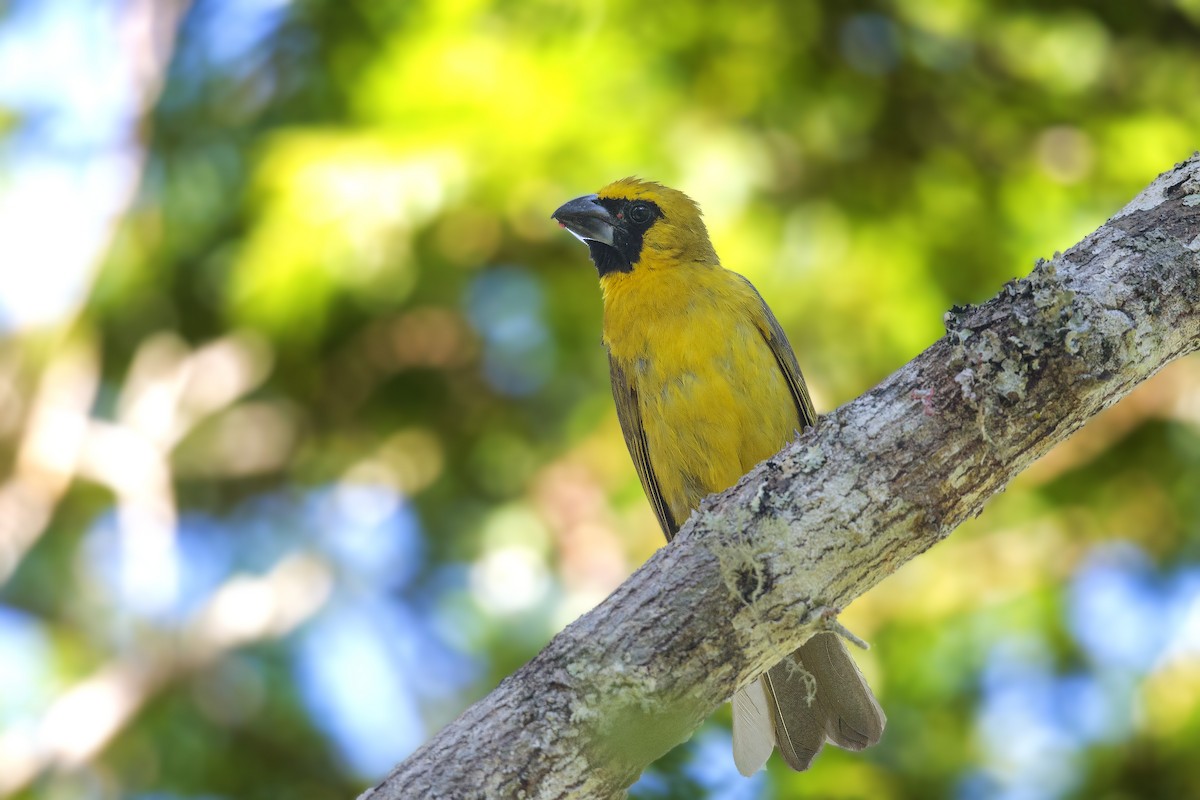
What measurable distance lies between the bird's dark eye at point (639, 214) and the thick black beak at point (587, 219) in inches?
3.6

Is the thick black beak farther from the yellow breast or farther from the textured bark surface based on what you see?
the textured bark surface

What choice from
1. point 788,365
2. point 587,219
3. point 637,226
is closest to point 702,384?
point 788,365

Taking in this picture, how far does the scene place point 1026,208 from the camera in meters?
5.66

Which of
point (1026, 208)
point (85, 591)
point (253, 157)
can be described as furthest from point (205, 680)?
point (1026, 208)

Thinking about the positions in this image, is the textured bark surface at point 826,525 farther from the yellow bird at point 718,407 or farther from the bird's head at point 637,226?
the bird's head at point 637,226

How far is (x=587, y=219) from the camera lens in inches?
199

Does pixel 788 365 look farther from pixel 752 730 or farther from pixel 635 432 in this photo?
pixel 752 730

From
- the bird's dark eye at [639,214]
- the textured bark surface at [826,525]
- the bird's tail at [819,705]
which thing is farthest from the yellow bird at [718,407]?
the textured bark surface at [826,525]

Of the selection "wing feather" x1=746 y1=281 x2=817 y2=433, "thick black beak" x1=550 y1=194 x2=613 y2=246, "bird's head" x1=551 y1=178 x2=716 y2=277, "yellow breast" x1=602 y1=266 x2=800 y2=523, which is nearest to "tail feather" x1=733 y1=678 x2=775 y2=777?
"yellow breast" x1=602 y1=266 x2=800 y2=523

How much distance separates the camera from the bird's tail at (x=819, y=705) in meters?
3.84

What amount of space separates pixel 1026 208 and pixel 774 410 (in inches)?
88.4

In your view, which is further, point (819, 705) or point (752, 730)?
point (819, 705)

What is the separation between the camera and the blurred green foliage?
5430mm

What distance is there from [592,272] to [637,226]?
114 cm
